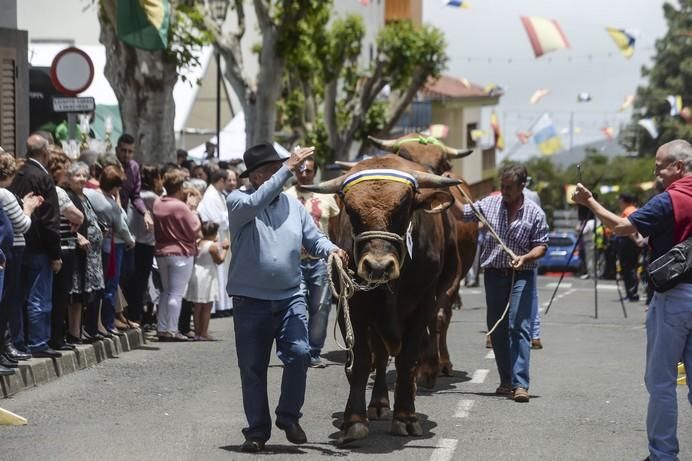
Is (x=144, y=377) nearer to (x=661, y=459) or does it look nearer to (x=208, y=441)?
(x=208, y=441)

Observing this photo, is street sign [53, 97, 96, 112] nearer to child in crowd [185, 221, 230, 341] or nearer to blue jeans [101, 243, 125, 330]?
child in crowd [185, 221, 230, 341]

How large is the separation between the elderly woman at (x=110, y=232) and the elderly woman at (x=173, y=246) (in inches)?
39.9

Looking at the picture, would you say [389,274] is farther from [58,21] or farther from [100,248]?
[58,21]

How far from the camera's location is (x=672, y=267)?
8.73m

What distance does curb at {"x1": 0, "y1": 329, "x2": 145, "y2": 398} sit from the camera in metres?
12.3

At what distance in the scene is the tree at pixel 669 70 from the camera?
86.0 meters

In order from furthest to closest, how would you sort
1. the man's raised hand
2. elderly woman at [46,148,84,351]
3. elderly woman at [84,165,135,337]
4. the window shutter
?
the window shutter → elderly woman at [84,165,135,337] → elderly woman at [46,148,84,351] → the man's raised hand

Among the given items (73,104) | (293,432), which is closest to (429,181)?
(293,432)

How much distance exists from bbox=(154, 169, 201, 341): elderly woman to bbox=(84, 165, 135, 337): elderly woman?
3.32ft

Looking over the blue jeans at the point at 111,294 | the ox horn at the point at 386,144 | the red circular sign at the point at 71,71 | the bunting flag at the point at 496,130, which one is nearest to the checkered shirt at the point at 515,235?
the ox horn at the point at 386,144

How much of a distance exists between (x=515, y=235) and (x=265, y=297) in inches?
134

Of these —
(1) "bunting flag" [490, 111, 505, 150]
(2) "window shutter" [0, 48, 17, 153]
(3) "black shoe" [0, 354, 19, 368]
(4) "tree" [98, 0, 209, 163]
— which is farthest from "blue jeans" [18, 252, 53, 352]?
(1) "bunting flag" [490, 111, 505, 150]

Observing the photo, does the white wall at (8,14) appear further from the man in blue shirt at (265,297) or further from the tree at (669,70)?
the tree at (669,70)

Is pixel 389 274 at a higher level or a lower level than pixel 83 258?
higher
